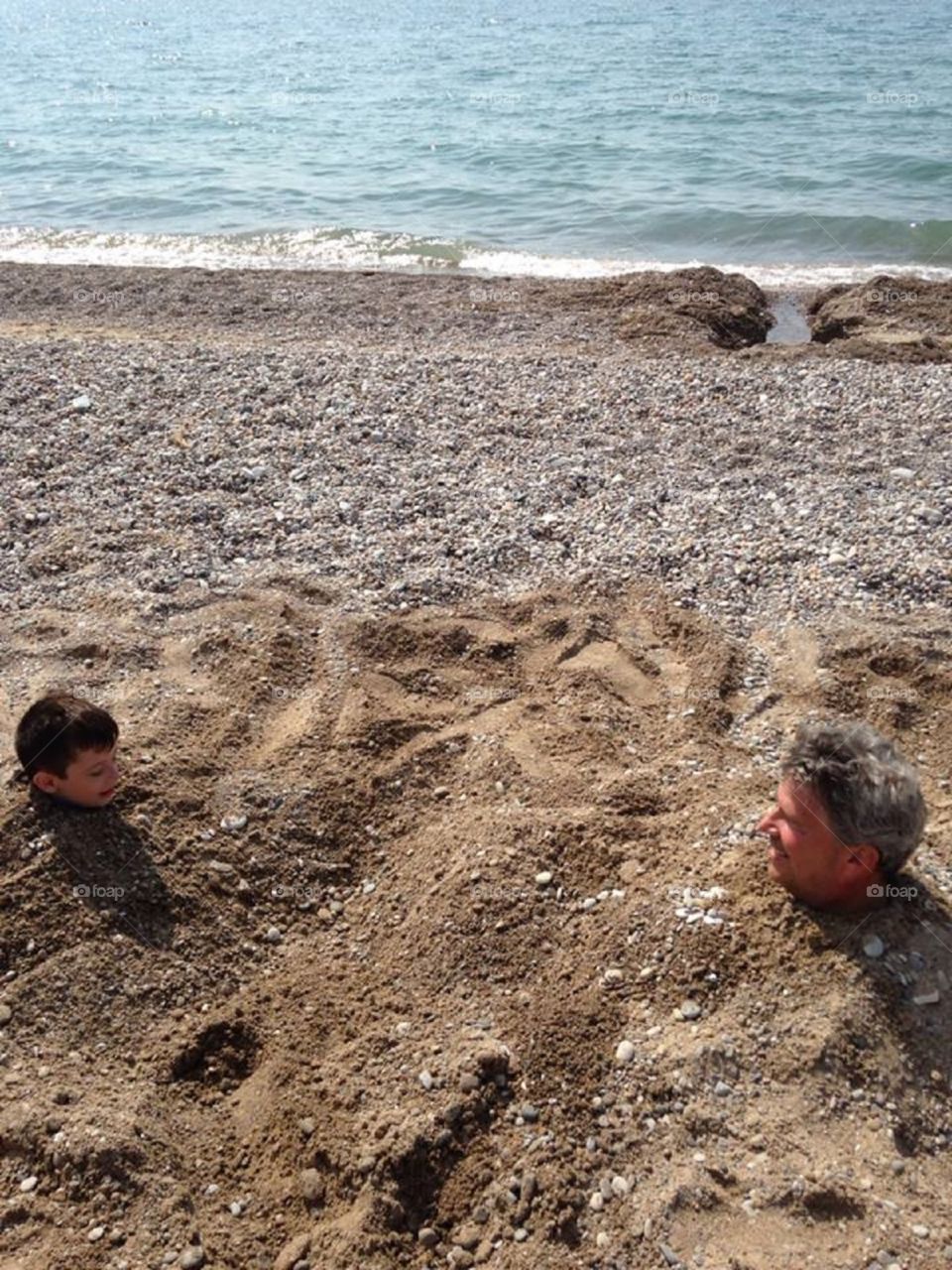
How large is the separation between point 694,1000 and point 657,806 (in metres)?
1.11

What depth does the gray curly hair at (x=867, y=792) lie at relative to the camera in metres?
4.00

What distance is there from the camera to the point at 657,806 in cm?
499

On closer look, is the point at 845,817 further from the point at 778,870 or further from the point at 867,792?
the point at 778,870

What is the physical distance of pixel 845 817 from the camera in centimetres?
403

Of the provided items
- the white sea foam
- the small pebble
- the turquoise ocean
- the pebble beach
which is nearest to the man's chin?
the small pebble

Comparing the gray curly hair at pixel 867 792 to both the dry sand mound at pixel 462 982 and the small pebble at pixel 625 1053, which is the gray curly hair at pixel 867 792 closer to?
the dry sand mound at pixel 462 982

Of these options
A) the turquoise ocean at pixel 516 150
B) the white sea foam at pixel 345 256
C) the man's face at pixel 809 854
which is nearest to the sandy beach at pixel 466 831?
the man's face at pixel 809 854

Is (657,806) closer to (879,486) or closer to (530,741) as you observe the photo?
(530,741)

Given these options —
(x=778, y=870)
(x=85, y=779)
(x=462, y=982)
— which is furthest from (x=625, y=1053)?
(x=85, y=779)

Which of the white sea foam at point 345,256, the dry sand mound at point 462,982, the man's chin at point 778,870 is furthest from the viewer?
the white sea foam at point 345,256

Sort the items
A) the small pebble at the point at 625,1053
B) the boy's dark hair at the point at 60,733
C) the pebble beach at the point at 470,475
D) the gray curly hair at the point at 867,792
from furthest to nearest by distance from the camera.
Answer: the pebble beach at the point at 470,475 < the boy's dark hair at the point at 60,733 < the gray curly hair at the point at 867,792 < the small pebble at the point at 625,1053

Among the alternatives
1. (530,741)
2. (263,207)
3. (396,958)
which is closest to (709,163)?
(263,207)

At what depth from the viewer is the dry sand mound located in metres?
3.48

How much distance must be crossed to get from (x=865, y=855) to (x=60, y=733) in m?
3.21
